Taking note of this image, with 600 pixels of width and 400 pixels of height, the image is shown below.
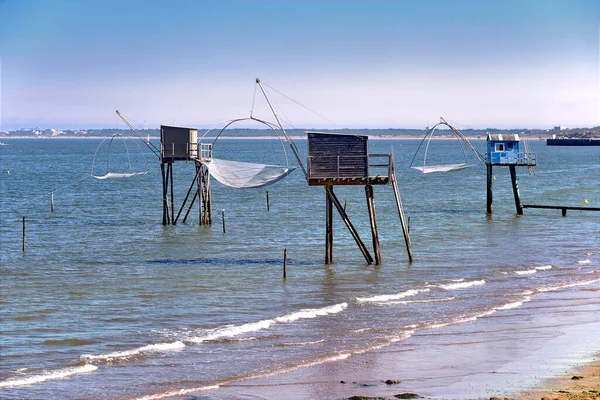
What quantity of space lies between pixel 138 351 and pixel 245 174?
59.5 feet

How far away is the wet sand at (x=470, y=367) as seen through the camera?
17.3 meters

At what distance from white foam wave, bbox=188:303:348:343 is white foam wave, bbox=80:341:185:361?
75 cm

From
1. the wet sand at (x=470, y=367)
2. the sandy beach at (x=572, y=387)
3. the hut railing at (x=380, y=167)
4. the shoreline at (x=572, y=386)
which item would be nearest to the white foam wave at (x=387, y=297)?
the wet sand at (x=470, y=367)

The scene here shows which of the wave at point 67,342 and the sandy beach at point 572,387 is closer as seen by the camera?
the sandy beach at point 572,387

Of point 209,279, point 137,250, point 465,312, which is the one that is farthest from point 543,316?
point 137,250

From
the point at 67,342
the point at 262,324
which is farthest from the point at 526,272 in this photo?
the point at 67,342

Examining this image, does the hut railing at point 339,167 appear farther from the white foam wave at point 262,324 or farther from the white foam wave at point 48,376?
the white foam wave at point 48,376

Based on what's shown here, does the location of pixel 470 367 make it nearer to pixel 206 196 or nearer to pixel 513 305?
pixel 513 305

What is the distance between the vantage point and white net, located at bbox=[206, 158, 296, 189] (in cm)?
3731

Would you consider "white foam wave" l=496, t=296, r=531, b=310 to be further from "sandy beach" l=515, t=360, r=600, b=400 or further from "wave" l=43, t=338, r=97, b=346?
"wave" l=43, t=338, r=97, b=346

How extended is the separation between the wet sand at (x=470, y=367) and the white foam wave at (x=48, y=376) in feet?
13.1

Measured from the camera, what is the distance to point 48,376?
1942 centimetres

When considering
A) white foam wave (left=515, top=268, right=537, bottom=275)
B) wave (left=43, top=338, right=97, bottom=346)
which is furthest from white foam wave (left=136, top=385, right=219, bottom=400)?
white foam wave (left=515, top=268, right=537, bottom=275)

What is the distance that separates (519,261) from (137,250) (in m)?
19.2
